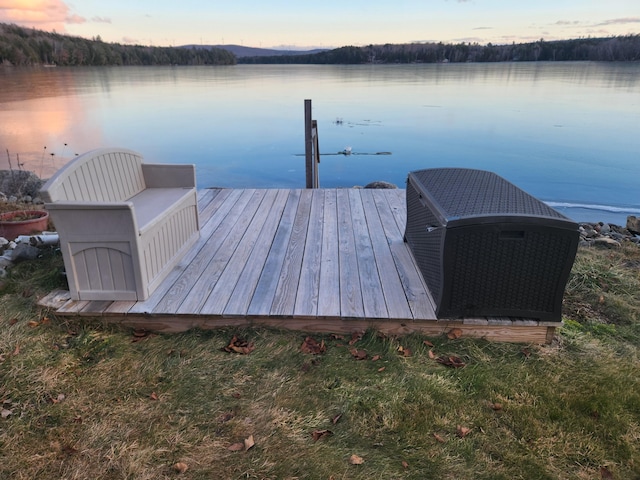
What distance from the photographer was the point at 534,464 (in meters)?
1.95

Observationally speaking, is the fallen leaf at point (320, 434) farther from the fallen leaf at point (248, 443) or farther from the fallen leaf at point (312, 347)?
the fallen leaf at point (312, 347)

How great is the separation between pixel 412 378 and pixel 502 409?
499 mm

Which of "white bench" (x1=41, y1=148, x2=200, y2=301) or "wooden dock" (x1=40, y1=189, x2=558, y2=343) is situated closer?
"white bench" (x1=41, y1=148, x2=200, y2=301)

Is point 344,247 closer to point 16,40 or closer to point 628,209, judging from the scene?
point 628,209

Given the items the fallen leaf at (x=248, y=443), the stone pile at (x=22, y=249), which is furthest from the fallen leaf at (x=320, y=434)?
the stone pile at (x=22, y=249)

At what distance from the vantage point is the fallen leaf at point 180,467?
1.88 metres

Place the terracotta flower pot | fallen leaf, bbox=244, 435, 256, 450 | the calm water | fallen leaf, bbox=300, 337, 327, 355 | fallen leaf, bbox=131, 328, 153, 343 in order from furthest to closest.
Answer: the calm water, the terracotta flower pot, fallen leaf, bbox=131, 328, 153, 343, fallen leaf, bbox=300, 337, 327, 355, fallen leaf, bbox=244, 435, 256, 450

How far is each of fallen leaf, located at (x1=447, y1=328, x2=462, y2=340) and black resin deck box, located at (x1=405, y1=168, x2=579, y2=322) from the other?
0.41 ft

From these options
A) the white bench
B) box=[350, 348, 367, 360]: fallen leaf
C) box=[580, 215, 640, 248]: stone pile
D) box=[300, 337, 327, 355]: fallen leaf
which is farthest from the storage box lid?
box=[580, 215, 640, 248]: stone pile

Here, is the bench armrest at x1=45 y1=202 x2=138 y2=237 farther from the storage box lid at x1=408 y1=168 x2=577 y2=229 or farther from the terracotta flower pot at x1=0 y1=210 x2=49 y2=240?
the terracotta flower pot at x1=0 y1=210 x2=49 y2=240

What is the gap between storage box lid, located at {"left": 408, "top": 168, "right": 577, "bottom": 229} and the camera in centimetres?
249

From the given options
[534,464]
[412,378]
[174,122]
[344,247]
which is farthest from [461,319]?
[174,122]

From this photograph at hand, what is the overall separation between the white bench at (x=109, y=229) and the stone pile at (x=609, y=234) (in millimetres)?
4893

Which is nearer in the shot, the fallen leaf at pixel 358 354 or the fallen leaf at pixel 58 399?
the fallen leaf at pixel 58 399
